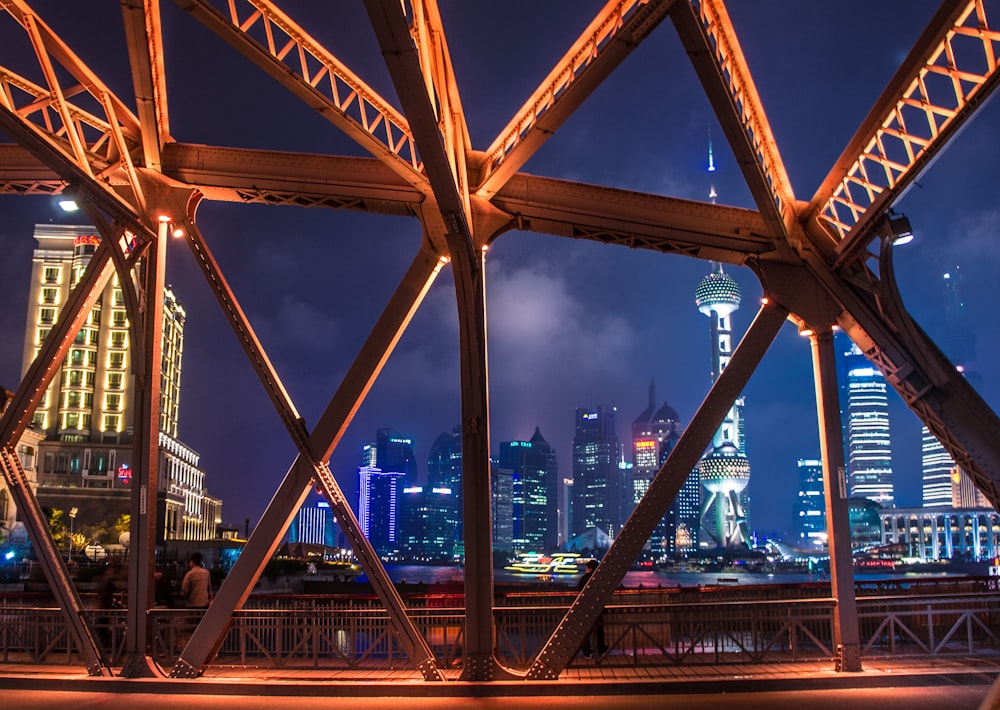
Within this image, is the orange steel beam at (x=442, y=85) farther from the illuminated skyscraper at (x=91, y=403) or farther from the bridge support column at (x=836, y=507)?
the illuminated skyscraper at (x=91, y=403)

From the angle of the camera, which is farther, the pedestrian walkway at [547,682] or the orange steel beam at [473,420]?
the pedestrian walkway at [547,682]

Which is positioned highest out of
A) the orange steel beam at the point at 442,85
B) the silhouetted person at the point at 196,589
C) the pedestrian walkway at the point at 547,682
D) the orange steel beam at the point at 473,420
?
the orange steel beam at the point at 442,85

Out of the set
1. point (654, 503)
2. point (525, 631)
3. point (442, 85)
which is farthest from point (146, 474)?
point (654, 503)

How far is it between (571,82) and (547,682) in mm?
7665

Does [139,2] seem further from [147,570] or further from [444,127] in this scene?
[147,570]

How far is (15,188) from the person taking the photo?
13188 millimetres

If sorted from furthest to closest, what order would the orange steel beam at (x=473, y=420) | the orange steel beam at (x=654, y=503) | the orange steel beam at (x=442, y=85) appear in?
the orange steel beam at (x=654, y=503) < the orange steel beam at (x=473, y=420) < the orange steel beam at (x=442, y=85)

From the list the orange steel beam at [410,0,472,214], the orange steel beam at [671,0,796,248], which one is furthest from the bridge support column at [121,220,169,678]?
the orange steel beam at [671,0,796,248]

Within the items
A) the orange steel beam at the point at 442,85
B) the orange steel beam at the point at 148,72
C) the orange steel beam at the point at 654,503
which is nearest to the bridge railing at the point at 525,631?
the orange steel beam at the point at 654,503

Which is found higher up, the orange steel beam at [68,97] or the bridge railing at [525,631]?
the orange steel beam at [68,97]

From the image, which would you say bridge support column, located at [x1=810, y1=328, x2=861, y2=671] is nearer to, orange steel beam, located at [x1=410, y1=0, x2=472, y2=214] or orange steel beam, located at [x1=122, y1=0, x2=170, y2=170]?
orange steel beam, located at [x1=410, y1=0, x2=472, y2=214]

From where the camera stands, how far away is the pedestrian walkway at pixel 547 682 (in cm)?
1134

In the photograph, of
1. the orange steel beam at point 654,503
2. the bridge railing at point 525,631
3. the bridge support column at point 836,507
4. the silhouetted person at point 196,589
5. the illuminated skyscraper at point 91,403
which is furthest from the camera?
the illuminated skyscraper at point 91,403

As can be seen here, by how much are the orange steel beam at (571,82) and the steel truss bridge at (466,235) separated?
28 millimetres
